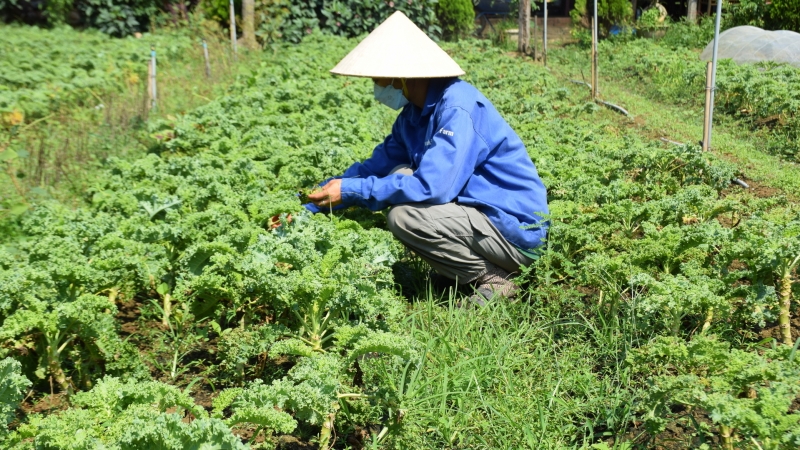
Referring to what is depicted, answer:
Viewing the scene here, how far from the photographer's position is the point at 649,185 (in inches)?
222

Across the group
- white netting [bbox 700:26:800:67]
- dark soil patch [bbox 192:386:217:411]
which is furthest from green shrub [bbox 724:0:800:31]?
dark soil patch [bbox 192:386:217:411]

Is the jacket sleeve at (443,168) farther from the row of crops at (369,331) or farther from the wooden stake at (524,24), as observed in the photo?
the wooden stake at (524,24)

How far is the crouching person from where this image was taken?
4.36 metres

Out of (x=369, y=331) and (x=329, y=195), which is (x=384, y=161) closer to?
(x=329, y=195)

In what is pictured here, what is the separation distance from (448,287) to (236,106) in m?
4.68

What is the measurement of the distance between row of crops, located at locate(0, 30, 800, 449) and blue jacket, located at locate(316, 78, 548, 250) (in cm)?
20

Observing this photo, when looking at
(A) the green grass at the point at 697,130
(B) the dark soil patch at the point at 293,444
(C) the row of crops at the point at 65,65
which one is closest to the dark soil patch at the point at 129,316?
(B) the dark soil patch at the point at 293,444

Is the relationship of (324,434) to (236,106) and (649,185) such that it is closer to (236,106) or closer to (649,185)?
(649,185)

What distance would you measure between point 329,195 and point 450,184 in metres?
0.76

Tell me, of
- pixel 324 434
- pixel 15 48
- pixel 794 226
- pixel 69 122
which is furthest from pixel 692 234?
pixel 15 48

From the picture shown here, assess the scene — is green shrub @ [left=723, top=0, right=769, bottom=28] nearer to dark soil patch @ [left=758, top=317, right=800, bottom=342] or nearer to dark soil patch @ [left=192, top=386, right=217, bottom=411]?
dark soil patch @ [left=758, top=317, right=800, bottom=342]

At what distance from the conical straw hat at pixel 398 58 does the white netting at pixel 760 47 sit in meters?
9.78

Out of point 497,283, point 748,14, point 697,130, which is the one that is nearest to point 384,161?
point 497,283

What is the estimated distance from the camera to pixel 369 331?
326 cm
